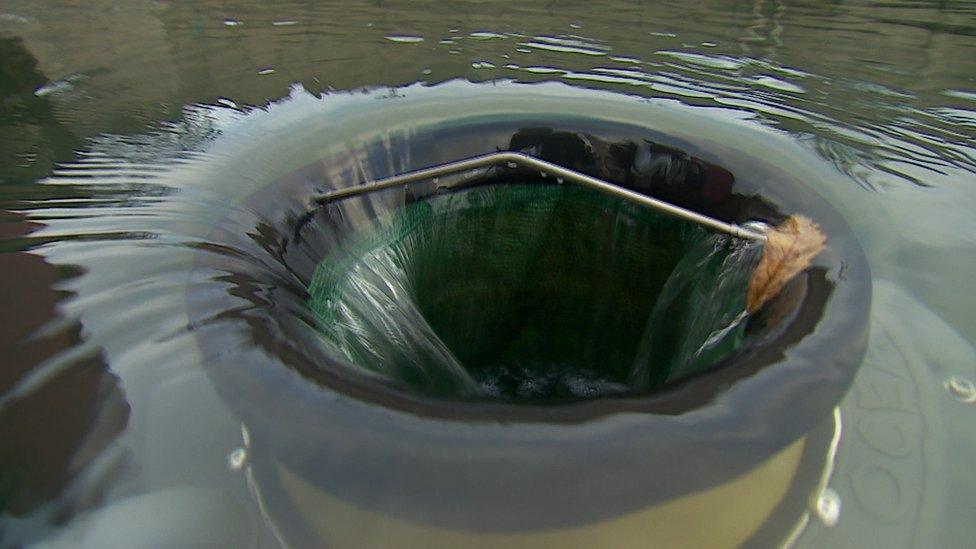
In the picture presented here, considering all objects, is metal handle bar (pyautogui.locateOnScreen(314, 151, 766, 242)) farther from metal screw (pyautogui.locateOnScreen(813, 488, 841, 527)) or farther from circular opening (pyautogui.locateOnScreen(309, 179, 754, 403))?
metal screw (pyautogui.locateOnScreen(813, 488, 841, 527))

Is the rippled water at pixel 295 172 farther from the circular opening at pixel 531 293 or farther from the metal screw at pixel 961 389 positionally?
the circular opening at pixel 531 293

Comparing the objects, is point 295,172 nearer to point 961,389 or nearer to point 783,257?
point 783,257

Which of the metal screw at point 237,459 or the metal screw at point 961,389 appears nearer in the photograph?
the metal screw at point 237,459

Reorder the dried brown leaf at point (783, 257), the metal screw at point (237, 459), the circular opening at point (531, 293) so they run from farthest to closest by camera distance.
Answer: the circular opening at point (531, 293), the dried brown leaf at point (783, 257), the metal screw at point (237, 459)

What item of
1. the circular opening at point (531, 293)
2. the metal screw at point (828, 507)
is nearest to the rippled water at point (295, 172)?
the metal screw at point (828, 507)

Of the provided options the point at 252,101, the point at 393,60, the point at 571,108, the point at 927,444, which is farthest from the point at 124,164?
the point at 927,444

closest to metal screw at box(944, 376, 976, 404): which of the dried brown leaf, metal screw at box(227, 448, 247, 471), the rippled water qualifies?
the rippled water

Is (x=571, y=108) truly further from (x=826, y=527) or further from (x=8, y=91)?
(x=8, y=91)
